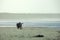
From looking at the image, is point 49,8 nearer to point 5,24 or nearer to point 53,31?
point 53,31

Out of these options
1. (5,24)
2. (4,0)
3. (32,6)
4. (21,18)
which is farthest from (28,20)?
(4,0)

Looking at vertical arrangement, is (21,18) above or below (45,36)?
above

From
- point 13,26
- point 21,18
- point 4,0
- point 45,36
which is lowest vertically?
point 45,36

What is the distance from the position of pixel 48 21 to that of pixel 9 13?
544mm

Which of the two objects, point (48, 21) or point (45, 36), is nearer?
point (45, 36)

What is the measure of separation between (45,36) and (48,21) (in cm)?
29

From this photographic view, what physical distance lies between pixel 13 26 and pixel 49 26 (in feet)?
1.56

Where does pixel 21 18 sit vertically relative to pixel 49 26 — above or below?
above

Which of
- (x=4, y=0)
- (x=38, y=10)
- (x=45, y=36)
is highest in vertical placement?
(x=4, y=0)

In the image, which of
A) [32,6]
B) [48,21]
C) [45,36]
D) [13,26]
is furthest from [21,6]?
[45,36]

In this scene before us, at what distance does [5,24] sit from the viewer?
145 centimetres

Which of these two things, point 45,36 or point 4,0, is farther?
point 4,0

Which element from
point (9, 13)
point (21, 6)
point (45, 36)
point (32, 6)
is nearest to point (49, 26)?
point (45, 36)

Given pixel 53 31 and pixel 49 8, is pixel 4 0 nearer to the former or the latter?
pixel 49 8
